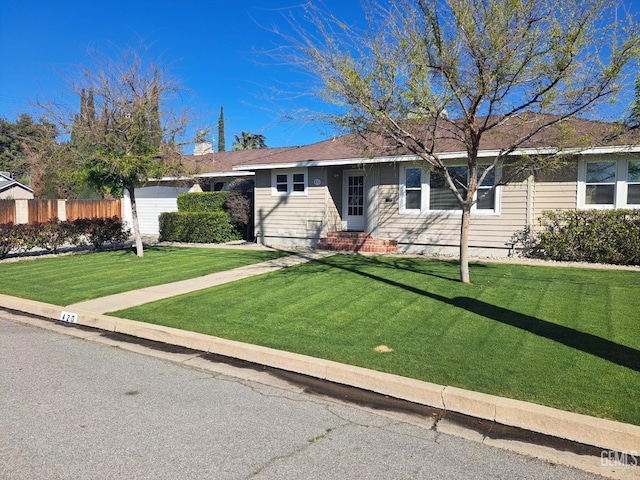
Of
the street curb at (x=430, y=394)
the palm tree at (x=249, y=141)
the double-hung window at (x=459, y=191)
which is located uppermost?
the palm tree at (x=249, y=141)

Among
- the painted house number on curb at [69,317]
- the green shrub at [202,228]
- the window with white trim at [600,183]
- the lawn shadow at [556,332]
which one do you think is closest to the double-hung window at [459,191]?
the window with white trim at [600,183]

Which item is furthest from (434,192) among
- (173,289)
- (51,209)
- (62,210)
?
(51,209)

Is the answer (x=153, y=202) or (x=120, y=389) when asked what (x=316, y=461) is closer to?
(x=120, y=389)

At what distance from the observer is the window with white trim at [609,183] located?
478 inches

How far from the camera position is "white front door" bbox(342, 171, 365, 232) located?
16672 millimetres

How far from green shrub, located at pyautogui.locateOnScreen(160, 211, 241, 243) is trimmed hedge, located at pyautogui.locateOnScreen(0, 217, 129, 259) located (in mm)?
2005

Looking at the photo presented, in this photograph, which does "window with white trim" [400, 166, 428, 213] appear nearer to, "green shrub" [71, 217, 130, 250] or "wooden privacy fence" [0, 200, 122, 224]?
"green shrub" [71, 217, 130, 250]

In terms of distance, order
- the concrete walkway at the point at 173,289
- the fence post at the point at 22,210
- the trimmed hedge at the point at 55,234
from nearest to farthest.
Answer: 1. the concrete walkway at the point at 173,289
2. the trimmed hedge at the point at 55,234
3. the fence post at the point at 22,210

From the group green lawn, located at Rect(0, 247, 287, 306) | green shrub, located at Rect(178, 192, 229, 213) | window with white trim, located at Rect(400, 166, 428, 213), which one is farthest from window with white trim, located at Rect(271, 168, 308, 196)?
Result: window with white trim, located at Rect(400, 166, 428, 213)

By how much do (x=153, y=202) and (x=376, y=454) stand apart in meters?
23.3

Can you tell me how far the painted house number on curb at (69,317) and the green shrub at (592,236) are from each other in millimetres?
11201

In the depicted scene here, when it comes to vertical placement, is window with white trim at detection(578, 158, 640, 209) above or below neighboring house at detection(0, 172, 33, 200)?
below

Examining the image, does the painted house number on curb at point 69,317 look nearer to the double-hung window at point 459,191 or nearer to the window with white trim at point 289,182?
the double-hung window at point 459,191

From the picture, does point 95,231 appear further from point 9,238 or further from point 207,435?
point 207,435
